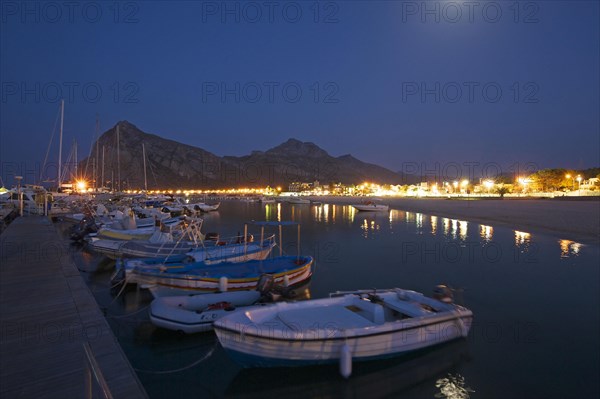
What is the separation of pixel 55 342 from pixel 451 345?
11.1 m

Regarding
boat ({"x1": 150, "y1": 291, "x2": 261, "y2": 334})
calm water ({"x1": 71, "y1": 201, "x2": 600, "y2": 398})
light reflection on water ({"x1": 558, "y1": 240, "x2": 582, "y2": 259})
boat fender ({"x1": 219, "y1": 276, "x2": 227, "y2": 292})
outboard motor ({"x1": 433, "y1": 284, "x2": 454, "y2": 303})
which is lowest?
calm water ({"x1": 71, "y1": 201, "x2": 600, "y2": 398})

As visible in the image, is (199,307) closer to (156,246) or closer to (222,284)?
(222,284)

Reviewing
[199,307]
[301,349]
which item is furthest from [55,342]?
[301,349]

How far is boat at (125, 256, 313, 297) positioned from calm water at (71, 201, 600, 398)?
111 centimetres

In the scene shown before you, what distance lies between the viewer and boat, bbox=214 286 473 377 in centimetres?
868

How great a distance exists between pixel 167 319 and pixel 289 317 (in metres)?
4.28

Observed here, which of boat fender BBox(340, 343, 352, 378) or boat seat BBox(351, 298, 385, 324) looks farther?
boat seat BBox(351, 298, 385, 324)

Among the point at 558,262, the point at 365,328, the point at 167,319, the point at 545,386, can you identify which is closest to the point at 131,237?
the point at 167,319

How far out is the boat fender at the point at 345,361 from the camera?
8789 millimetres

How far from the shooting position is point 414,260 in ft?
81.7

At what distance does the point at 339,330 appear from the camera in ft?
29.2

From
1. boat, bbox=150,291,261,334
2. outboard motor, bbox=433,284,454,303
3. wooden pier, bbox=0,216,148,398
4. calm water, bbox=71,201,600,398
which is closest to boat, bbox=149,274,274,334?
boat, bbox=150,291,261,334

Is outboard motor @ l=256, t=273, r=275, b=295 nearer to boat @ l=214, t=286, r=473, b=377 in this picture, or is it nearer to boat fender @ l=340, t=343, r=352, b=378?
boat @ l=214, t=286, r=473, b=377

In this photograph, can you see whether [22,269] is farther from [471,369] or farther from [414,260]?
[414,260]
